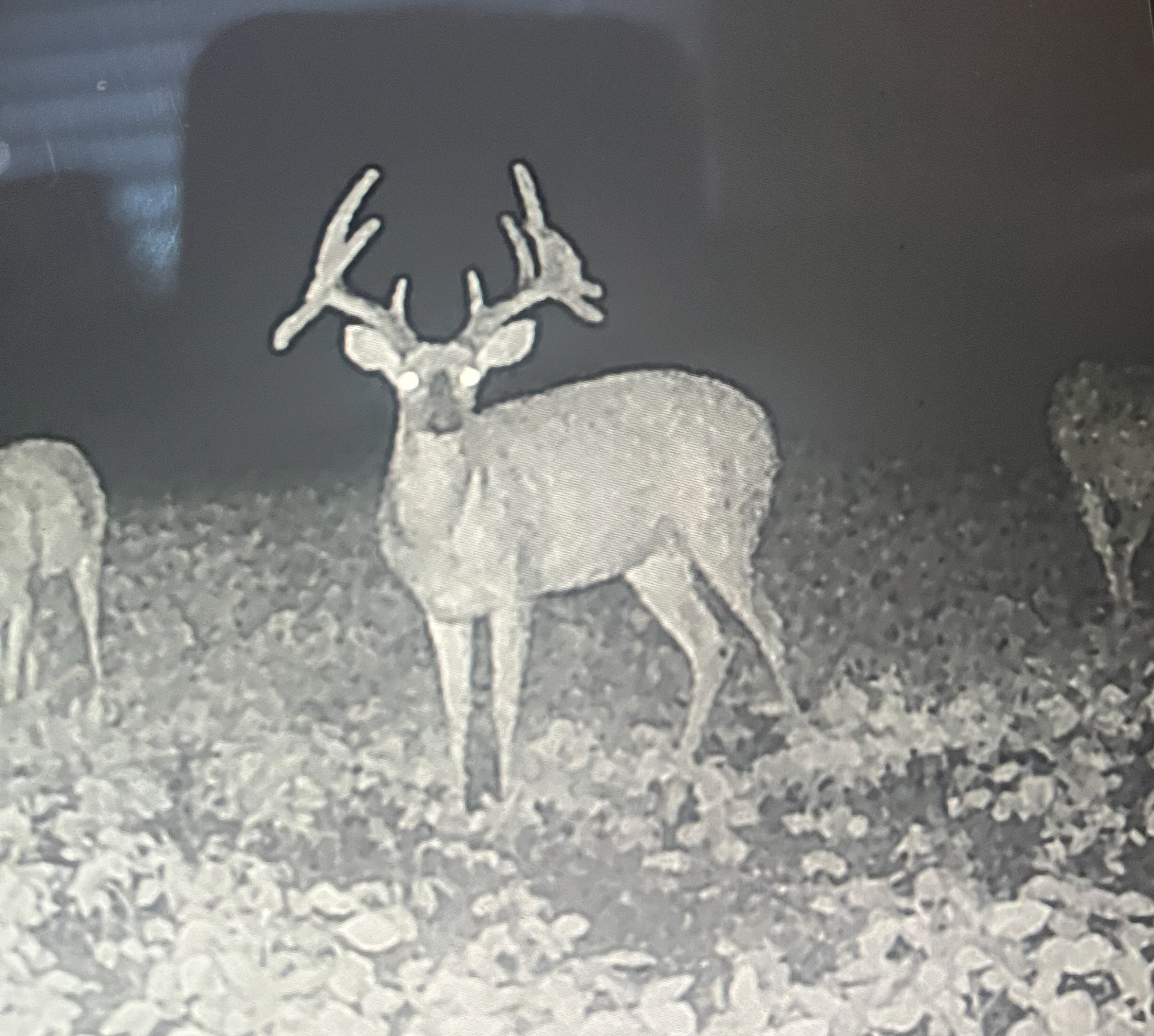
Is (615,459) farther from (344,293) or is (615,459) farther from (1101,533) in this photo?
(1101,533)

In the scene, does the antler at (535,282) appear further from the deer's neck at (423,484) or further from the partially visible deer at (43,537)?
the partially visible deer at (43,537)

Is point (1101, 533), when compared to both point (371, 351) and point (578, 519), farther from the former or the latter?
point (371, 351)

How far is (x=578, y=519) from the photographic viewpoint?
161 centimetres

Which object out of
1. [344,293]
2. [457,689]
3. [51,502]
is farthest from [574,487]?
[51,502]

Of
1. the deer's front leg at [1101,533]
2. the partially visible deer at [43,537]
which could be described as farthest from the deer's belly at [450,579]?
the deer's front leg at [1101,533]

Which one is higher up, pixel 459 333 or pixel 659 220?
pixel 659 220

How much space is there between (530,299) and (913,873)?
3.34 ft

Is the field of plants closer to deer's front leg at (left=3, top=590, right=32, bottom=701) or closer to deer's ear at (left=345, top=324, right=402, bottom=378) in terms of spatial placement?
deer's front leg at (left=3, top=590, right=32, bottom=701)

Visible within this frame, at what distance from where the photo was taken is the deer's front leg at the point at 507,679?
1.56m

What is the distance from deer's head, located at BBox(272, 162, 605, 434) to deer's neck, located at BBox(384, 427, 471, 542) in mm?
22

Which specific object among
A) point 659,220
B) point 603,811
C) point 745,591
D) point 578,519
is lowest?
point 603,811

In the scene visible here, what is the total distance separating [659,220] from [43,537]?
105 cm

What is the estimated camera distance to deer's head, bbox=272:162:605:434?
160 centimetres

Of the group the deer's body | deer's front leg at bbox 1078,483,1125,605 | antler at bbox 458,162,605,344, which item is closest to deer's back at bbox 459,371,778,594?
the deer's body
